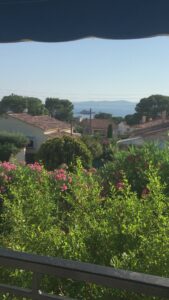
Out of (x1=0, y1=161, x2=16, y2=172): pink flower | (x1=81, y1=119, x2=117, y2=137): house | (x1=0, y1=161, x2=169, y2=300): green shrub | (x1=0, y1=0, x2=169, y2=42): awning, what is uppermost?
(x1=0, y1=0, x2=169, y2=42): awning

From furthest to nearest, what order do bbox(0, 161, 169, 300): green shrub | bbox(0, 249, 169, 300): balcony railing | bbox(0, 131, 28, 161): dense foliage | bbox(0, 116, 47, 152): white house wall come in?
bbox(0, 116, 47, 152): white house wall
bbox(0, 131, 28, 161): dense foliage
bbox(0, 161, 169, 300): green shrub
bbox(0, 249, 169, 300): balcony railing

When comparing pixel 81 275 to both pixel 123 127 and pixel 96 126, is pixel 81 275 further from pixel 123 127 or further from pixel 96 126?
pixel 123 127

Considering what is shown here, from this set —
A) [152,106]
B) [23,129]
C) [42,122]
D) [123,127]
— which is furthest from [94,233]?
[152,106]

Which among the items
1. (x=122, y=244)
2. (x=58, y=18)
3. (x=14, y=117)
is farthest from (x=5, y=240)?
(x=14, y=117)

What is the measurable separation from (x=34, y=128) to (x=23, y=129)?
1718mm

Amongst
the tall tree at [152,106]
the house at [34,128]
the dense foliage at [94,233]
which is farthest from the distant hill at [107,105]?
the dense foliage at [94,233]

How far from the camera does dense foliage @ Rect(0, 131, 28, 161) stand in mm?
38219

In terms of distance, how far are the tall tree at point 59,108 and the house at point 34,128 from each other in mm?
12222

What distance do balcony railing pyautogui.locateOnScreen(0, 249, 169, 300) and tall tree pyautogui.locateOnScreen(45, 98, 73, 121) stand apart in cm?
6415

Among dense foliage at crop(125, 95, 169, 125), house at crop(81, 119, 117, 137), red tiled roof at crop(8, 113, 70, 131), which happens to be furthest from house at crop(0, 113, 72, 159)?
dense foliage at crop(125, 95, 169, 125)

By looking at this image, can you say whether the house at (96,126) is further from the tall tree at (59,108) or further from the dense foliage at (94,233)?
the dense foliage at (94,233)

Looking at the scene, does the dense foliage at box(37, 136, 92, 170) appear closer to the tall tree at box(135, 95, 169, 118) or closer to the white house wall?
the white house wall

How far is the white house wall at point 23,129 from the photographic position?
48.0 m

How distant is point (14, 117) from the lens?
166 feet
